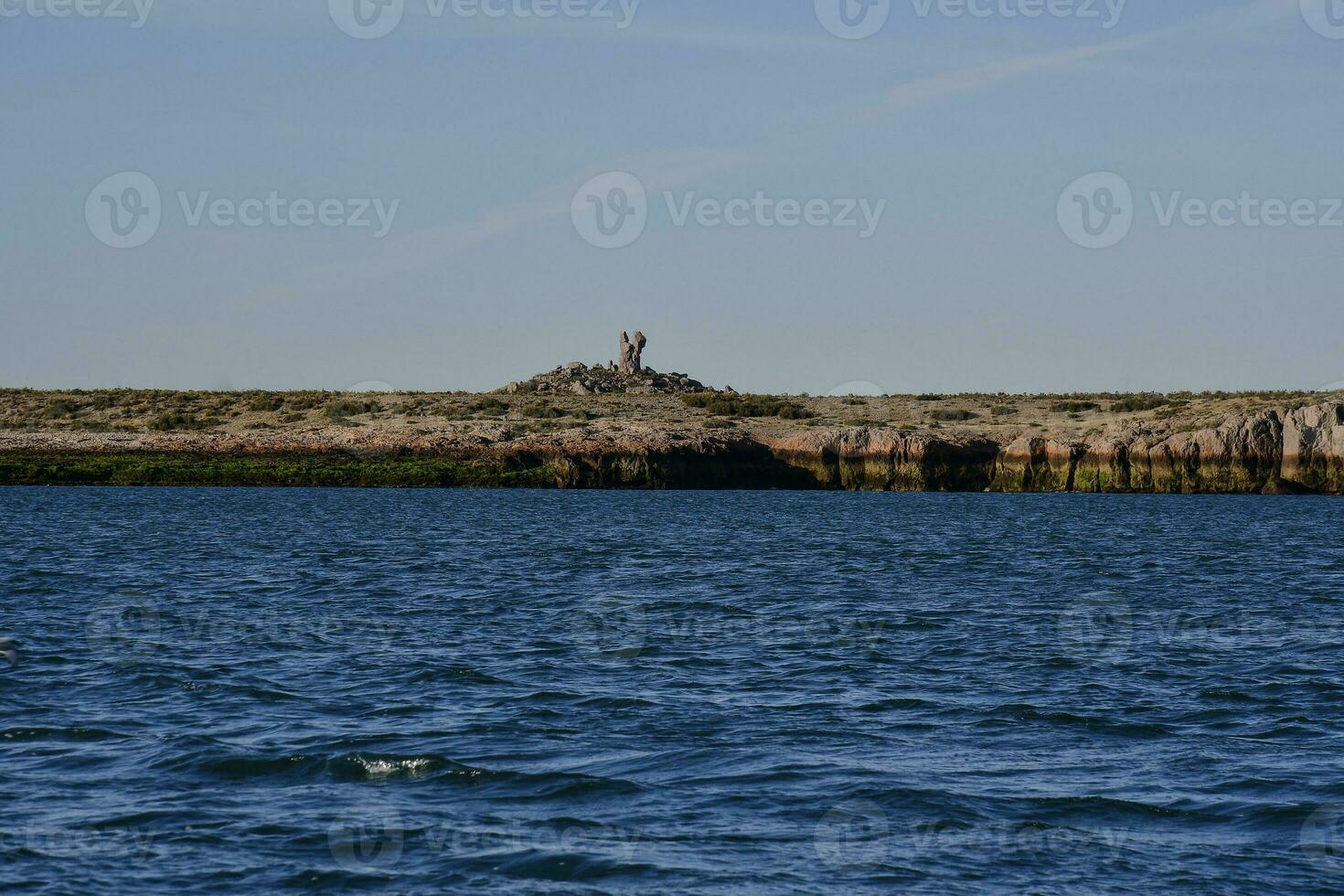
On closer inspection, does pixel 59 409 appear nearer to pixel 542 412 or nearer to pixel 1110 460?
pixel 542 412

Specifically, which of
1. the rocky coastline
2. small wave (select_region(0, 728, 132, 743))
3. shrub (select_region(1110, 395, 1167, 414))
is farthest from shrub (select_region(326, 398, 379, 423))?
small wave (select_region(0, 728, 132, 743))

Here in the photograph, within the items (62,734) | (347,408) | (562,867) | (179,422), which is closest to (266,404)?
(347,408)

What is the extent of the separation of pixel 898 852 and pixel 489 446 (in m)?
88.0

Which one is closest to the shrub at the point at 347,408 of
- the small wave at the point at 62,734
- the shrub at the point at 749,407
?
the shrub at the point at 749,407

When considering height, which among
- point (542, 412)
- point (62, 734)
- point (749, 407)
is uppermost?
point (749, 407)

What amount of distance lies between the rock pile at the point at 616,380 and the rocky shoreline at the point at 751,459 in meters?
53.5

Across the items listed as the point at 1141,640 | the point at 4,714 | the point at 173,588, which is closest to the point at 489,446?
the point at 173,588

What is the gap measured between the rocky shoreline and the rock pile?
53.5 m

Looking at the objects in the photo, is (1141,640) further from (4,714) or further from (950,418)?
(950,418)

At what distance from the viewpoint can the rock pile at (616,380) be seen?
162750 mm

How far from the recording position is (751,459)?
100938 mm

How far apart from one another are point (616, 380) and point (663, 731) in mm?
152362

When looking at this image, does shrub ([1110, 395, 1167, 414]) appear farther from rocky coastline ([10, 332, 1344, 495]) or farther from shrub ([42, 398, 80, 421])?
shrub ([42, 398, 80, 421])

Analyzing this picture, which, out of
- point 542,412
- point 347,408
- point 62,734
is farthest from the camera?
point 347,408
